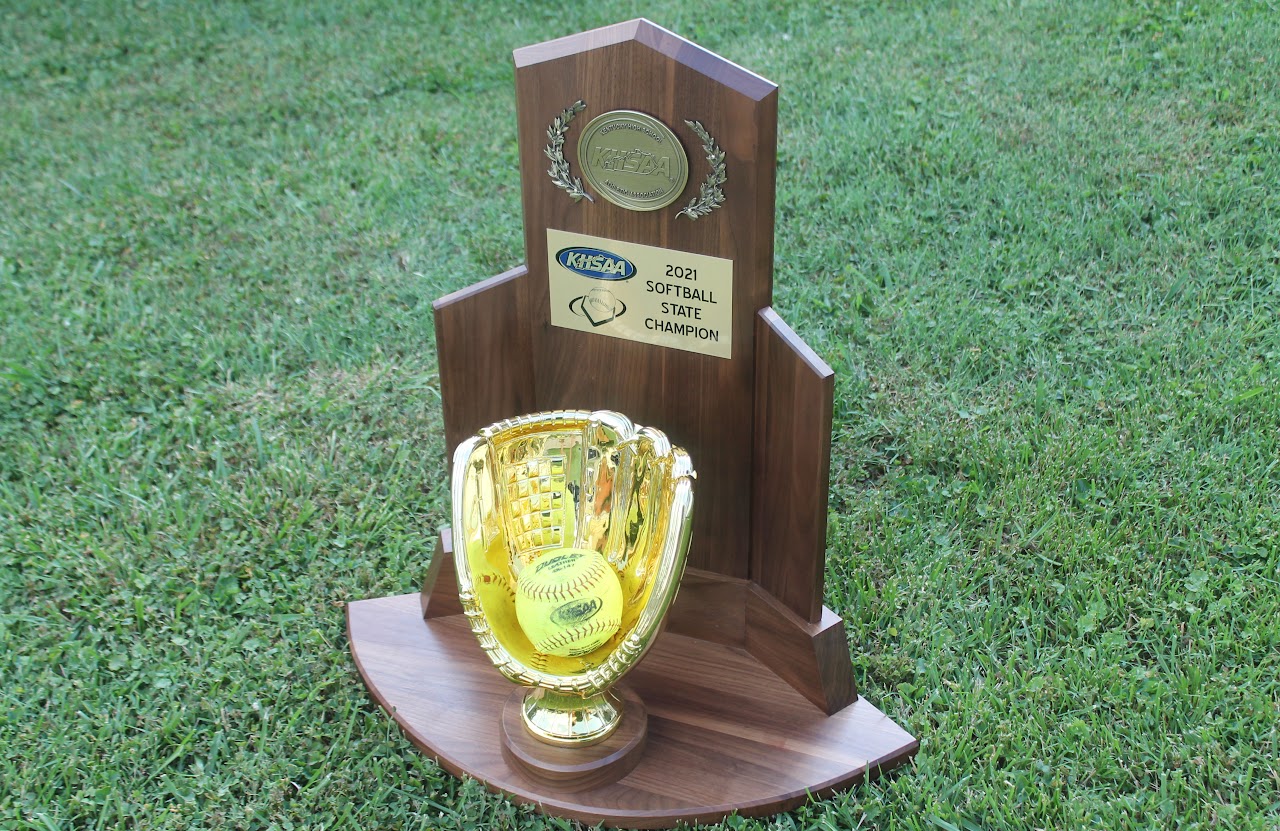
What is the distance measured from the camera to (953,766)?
213 centimetres

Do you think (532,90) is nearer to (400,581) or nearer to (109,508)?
(400,581)

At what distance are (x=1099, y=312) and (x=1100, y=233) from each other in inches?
15.0

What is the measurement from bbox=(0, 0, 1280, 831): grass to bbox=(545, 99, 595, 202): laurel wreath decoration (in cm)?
105

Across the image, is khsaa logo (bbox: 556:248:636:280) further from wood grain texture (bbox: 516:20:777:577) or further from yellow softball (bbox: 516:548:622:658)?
yellow softball (bbox: 516:548:622:658)

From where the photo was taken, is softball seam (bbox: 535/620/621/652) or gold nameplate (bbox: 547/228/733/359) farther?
gold nameplate (bbox: 547/228/733/359)

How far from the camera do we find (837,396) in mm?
3156

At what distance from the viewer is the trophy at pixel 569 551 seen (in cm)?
203

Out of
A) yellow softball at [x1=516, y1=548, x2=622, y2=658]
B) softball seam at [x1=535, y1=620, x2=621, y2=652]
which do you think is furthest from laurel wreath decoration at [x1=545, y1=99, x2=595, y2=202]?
softball seam at [x1=535, y1=620, x2=621, y2=652]

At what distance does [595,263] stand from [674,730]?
0.89 metres

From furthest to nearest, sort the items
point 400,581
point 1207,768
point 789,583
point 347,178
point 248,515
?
point 347,178, point 248,515, point 400,581, point 789,583, point 1207,768

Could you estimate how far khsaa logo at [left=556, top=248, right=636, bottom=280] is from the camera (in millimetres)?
2195

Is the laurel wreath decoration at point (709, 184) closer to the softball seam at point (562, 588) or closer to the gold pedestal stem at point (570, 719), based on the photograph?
the softball seam at point (562, 588)

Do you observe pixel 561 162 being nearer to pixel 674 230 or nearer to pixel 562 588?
pixel 674 230

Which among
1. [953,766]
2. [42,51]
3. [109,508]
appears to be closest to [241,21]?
[42,51]
